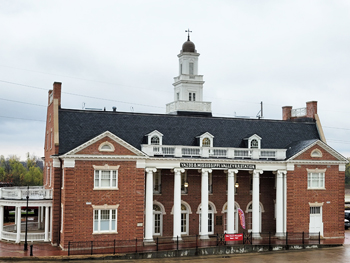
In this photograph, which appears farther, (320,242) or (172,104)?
(172,104)

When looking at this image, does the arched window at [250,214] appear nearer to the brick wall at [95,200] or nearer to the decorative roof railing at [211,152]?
the decorative roof railing at [211,152]

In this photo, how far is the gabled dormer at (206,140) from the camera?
4484 centimetres

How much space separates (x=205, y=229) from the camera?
140ft

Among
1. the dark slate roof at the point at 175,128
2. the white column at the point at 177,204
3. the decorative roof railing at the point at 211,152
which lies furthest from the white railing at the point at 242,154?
the white column at the point at 177,204

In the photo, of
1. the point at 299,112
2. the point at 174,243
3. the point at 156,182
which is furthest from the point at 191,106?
the point at 174,243

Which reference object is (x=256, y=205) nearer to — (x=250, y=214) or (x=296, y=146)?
(x=250, y=214)

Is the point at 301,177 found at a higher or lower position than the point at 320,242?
higher

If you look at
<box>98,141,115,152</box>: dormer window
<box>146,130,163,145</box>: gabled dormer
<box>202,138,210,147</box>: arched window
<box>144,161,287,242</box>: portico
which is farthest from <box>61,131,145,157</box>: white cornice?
<box>202,138,210,147</box>: arched window

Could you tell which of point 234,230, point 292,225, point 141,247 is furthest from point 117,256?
point 292,225

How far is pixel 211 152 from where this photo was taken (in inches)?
1741

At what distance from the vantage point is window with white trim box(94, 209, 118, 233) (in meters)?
39.3

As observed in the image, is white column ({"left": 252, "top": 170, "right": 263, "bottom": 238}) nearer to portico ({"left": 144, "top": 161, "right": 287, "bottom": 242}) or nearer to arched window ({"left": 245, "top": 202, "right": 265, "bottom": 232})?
portico ({"left": 144, "top": 161, "right": 287, "bottom": 242})

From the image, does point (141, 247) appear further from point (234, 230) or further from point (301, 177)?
point (301, 177)

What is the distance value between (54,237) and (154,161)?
32.9 ft
